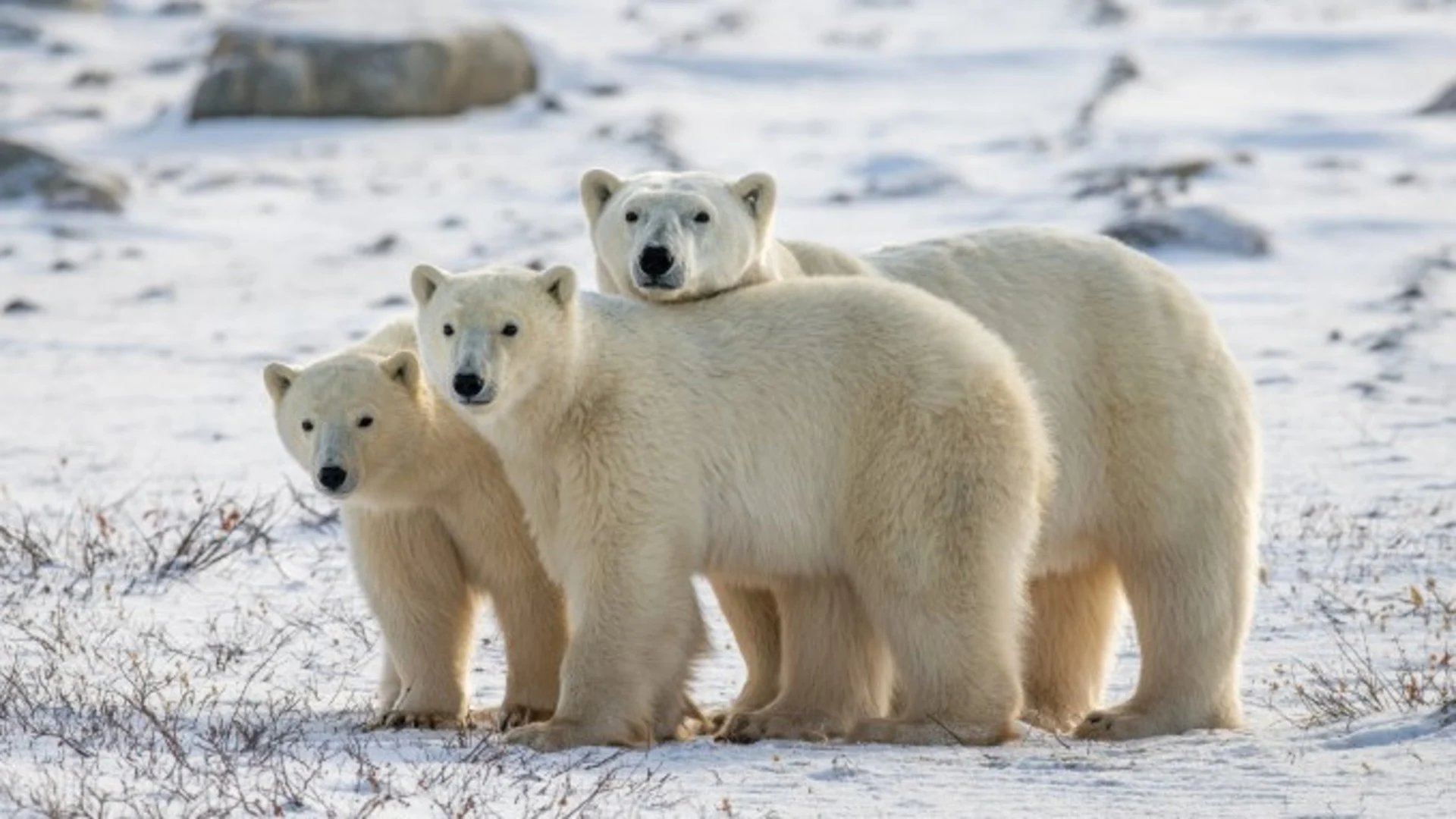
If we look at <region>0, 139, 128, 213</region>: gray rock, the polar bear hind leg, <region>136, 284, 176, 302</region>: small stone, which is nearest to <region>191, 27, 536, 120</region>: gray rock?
<region>0, 139, 128, 213</region>: gray rock

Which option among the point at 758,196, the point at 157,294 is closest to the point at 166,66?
the point at 157,294

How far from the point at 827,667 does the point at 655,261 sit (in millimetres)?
1136

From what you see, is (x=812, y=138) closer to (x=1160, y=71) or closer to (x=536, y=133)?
(x=536, y=133)

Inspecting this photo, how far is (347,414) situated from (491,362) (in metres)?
0.61

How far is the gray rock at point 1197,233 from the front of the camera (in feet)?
49.8

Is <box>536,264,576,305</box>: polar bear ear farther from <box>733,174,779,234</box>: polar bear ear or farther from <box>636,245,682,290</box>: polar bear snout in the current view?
<box>733,174,779,234</box>: polar bear ear

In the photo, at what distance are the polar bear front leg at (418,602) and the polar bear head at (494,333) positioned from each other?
579 mm

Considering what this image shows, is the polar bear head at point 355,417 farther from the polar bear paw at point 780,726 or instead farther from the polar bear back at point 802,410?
the polar bear paw at point 780,726

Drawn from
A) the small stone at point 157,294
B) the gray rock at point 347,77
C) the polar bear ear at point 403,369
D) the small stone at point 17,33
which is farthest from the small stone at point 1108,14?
the polar bear ear at point 403,369

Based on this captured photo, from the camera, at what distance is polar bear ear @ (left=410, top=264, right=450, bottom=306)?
6.23 metres

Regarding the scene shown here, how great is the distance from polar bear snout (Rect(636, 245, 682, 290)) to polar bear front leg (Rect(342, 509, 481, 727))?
2.83ft

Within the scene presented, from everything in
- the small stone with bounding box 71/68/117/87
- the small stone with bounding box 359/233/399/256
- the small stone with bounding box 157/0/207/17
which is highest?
the small stone with bounding box 359/233/399/256

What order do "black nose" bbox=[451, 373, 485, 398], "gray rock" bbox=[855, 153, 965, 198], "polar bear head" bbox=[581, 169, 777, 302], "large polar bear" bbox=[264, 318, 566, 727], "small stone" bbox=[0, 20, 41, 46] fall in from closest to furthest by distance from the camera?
"black nose" bbox=[451, 373, 485, 398]
"large polar bear" bbox=[264, 318, 566, 727]
"polar bear head" bbox=[581, 169, 777, 302]
"gray rock" bbox=[855, 153, 965, 198]
"small stone" bbox=[0, 20, 41, 46]

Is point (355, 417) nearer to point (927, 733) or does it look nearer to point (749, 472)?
point (749, 472)
